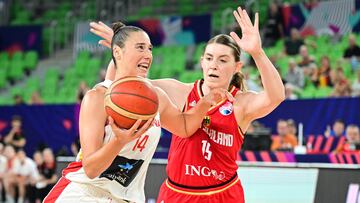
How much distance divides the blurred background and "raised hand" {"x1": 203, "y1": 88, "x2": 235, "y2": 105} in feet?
8.17

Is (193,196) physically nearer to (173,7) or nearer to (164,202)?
(164,202)

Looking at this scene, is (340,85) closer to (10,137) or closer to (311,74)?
(311,74)

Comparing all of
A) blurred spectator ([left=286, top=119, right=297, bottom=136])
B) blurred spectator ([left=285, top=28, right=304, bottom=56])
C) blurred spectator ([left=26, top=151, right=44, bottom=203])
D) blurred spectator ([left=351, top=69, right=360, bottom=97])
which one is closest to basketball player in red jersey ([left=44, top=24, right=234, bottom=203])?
blurred spectator ([left=286, top=119, right=297, bottom=136])

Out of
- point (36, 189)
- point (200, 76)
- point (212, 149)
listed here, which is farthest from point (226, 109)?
point (200, 76)

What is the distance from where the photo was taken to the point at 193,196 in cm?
532

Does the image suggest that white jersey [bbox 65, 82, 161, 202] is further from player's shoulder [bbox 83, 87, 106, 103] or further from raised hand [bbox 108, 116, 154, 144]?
raised hand [bbox 108, 116, 154, 144]

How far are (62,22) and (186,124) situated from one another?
18123 millimetres

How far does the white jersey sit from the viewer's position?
439 centimetres

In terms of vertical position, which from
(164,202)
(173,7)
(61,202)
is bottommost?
(173,7)

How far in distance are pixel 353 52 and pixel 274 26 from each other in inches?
117

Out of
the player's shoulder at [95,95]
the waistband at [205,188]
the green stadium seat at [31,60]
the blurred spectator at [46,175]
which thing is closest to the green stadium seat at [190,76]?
the blurred spectator at [46,175]

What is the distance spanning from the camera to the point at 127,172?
4457mm

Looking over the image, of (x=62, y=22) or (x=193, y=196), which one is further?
(x=62, y=22)

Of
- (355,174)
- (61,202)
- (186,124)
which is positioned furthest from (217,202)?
(355,174)
